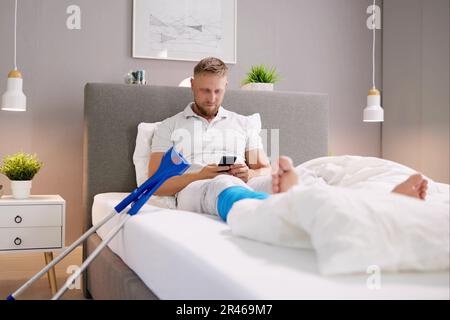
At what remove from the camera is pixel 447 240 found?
36.4 inches

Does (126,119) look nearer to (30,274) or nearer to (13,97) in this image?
(13,97)

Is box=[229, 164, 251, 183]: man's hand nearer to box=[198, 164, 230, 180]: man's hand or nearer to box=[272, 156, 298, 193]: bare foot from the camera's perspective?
box=[198, 164, 230, 180]: man's hand

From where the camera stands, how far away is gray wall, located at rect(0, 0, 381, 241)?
3.24 m

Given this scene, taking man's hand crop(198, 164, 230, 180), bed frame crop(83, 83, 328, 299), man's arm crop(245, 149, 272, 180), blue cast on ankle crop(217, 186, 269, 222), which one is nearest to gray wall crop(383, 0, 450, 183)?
bed frame crop(83, 83, 328, 299)

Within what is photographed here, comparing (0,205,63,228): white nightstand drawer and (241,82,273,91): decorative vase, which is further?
(241,82,273,91): decorative vase

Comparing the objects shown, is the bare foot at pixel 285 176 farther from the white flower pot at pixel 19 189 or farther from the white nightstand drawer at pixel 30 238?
the white flower pot at pixel 19 189

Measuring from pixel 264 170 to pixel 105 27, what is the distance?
5.52 feet

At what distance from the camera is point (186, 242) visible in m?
1.15

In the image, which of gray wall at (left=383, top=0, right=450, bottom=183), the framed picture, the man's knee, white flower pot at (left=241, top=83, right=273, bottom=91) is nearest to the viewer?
the man's knee

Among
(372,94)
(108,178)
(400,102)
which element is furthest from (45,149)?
(400,102)

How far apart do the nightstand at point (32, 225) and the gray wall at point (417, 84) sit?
2673mm

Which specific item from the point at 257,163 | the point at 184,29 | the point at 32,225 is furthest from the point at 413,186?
the point at 184,29

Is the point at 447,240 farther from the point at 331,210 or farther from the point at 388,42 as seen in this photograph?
the point at 388,42

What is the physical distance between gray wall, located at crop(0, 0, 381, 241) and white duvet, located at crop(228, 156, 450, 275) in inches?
97.9
